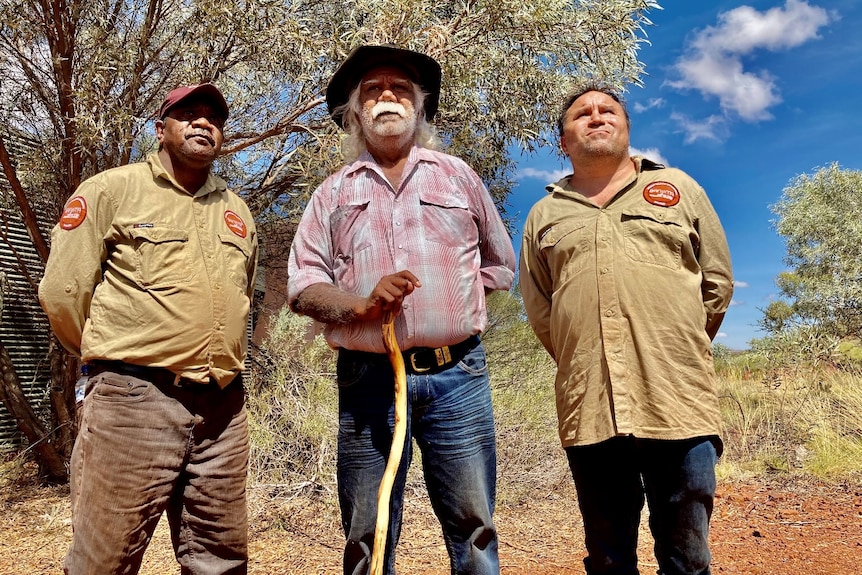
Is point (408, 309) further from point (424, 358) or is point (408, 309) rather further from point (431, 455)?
point (431, 455)

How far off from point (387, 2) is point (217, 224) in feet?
11.6

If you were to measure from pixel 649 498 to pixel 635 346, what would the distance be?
1.70ft

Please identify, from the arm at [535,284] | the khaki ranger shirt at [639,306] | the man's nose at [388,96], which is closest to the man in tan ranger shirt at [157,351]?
the man's nose at [388,96]

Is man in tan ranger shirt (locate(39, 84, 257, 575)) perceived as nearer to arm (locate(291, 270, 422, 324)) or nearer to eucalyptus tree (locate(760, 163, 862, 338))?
arm (locate(291, 270, 422, 324))

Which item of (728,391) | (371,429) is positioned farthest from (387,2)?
(728,391)

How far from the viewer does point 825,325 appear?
37.0 feet

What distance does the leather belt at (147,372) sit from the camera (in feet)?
8.16

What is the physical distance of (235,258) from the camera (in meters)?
2.78

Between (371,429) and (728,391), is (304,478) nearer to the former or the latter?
(371,429)

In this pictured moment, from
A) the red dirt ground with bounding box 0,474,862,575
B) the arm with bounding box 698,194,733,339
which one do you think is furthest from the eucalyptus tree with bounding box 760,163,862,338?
the arm with bounding box 698,194,733,339

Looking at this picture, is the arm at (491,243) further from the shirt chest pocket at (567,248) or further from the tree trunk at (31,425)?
the tree trunk at (31,425)

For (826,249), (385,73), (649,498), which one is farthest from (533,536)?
(826,249)

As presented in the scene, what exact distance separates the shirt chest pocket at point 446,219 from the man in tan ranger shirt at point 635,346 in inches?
14.1

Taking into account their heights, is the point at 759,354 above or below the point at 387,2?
below
